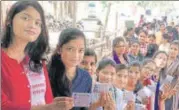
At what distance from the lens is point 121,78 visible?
214cm

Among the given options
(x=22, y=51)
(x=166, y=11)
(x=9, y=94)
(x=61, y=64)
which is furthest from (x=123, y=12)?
(x=9, y=94)

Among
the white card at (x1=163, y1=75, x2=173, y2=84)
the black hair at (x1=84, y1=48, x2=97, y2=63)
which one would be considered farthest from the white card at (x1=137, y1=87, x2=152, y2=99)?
the black hair at (x1=84, y1=48, x2=97, y2=63)

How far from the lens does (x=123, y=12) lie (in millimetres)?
2115

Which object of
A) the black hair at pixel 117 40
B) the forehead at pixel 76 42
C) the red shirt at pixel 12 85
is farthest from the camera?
the black hair at pixel 117 40

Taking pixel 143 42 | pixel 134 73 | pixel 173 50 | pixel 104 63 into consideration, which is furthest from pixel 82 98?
pixel 173 50

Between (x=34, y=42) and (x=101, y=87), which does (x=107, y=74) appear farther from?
(x=34, y=42)

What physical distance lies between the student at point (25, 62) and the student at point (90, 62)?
0.20 metres

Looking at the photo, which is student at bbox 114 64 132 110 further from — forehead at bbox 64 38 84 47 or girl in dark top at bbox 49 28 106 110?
forehead at bbox 64 38 84 47

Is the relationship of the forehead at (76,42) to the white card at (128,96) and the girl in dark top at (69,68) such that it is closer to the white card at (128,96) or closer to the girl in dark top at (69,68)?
the girl in dark top at (69,68)

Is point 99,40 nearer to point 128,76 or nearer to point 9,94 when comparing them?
point 128,76

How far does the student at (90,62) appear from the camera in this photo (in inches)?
81.1

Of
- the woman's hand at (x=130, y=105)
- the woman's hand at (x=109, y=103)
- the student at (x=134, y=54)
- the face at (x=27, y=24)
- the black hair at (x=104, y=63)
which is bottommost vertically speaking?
the woman's hand at (x=130, y=105)

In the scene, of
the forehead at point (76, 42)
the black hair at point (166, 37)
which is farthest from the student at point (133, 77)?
the forehead at point (76, 42)

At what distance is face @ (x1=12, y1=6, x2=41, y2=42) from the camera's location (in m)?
1.90
